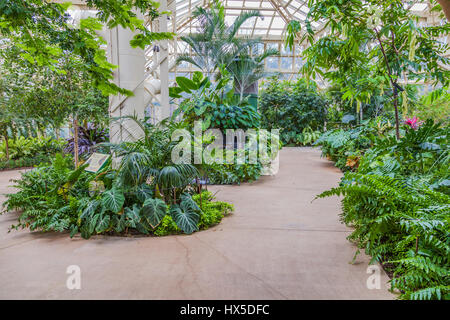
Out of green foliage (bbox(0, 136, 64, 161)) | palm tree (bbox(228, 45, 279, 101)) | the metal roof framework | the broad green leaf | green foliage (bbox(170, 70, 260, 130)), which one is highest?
the metal roof framework

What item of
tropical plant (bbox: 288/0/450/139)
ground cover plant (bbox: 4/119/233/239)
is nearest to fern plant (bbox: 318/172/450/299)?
tropical plant (bbox: 288/0/450/139)

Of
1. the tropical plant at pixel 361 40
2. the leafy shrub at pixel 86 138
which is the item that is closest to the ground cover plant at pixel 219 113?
the leafy shrub at pixel 86 138

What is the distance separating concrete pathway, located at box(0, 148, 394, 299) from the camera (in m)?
1.95

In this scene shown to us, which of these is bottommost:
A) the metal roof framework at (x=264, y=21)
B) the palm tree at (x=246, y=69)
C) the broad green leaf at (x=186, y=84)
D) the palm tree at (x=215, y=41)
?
the broad green leaf at (x=186, y=84)

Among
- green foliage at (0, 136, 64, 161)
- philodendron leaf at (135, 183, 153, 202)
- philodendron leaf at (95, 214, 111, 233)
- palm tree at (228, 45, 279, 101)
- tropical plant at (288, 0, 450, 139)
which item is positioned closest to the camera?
tropical plant at (288, 0, 450, 139)

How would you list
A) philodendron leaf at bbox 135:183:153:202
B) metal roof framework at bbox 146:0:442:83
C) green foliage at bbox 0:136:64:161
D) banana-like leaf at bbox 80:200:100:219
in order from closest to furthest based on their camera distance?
banana-like leaf at bbox 80:200:100:219
philodendron leaf at bbox 135:183:153:202
green foliage at bbox 0:136:64:161
metal roof framework at bbox 146:0:442:83

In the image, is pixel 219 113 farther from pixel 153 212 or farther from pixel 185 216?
pixel 153 212

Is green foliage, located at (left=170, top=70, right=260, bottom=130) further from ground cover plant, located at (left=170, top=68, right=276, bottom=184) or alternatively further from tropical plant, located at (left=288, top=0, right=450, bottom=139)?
tropical plant, located at (left=288, top=0, right=450, bottom=139)

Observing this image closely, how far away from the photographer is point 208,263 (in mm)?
2396

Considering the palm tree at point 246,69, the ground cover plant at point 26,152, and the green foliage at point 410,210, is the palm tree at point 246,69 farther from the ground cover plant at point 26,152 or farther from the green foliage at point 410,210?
the green foliage at point 410,210

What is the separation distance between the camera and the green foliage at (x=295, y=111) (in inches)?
482

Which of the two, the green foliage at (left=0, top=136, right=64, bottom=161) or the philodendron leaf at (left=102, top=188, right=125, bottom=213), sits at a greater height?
the green foliage at (left=0, top=136, right=64, bottom=161)

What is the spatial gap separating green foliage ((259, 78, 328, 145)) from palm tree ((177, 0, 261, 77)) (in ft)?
10.9

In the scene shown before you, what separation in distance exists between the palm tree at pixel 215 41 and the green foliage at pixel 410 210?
281 inches
